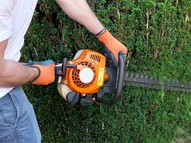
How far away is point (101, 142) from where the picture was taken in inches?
129

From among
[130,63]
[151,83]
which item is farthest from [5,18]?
[151,83]

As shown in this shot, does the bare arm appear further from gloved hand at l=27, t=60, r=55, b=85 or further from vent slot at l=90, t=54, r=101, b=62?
vent slot at l=90, t=54, r=101, b=62

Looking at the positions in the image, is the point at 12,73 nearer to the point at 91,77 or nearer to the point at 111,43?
the point at 91,77

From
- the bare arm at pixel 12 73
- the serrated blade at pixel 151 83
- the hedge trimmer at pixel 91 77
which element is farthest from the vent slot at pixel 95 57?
the bare arm at pixel 12 73

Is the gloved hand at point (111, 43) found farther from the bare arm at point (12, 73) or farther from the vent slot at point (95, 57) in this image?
the bare arm at point (12, 73)

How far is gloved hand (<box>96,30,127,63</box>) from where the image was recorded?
2748 millimetres

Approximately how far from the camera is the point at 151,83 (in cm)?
301

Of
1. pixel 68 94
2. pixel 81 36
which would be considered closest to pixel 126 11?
pixel 81 36

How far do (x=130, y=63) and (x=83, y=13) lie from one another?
52 centimetres

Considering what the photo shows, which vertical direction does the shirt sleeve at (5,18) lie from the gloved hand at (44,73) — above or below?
above

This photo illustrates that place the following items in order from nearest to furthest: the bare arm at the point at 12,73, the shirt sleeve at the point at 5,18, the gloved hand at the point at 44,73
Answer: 1. the shirt sleeve at the point at 5,18
2. the bare arm at the point at 12,73
3. the gloved hand at the point at 44,73

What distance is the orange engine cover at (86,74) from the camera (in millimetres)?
2551

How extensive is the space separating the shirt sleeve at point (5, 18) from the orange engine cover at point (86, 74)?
0.65 metres

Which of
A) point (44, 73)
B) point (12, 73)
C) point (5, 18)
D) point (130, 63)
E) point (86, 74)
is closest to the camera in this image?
point (5, 18)
